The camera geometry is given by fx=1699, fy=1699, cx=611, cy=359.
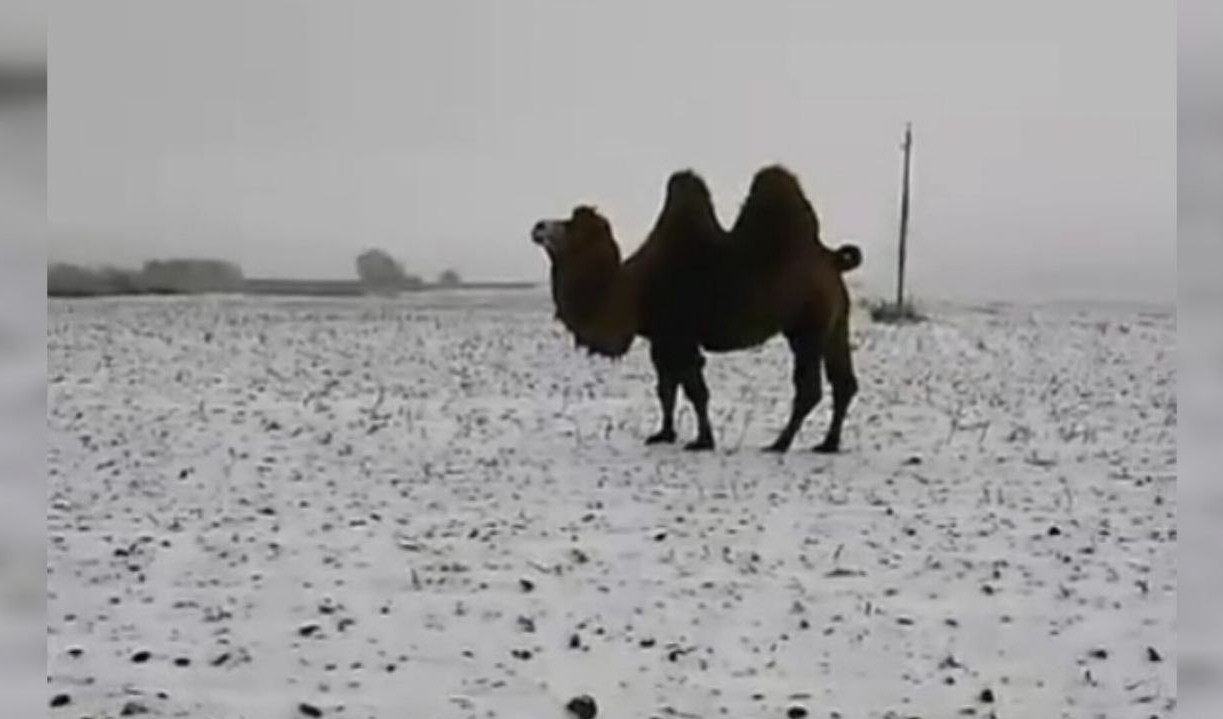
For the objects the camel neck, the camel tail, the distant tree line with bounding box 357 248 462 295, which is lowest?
the camel neck

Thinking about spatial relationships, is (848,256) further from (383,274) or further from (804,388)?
(383,274)

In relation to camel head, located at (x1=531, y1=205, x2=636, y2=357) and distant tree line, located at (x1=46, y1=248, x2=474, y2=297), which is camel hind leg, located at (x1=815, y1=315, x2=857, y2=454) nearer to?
camel head, located at (x1=531, y1=205, x2=636, y2=357)

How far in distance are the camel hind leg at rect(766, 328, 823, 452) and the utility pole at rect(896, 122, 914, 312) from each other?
0.12 m

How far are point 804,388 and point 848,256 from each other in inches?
7.1

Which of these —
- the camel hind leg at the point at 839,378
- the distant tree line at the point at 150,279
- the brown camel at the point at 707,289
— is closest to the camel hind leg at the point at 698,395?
the brown camel at the point at 707,289

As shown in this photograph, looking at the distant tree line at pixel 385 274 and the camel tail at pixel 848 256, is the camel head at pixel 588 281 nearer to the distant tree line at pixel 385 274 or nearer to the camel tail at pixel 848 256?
the distant tree line at pixel 385 274

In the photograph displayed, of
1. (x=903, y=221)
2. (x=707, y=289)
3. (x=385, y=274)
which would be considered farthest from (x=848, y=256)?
(x=385, y=274)

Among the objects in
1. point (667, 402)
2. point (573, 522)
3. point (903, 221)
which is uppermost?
point (903, 221)

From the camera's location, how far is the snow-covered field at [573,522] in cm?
213

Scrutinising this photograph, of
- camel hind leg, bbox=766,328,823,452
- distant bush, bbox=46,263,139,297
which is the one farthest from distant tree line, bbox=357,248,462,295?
camel hind leg, bbox=766,328,823,452

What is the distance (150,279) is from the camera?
7.20 feet

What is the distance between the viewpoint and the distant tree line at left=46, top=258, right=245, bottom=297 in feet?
7.13

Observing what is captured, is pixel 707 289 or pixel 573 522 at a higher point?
pixel 707 289

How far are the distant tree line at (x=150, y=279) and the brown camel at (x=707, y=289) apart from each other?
1.36ft
